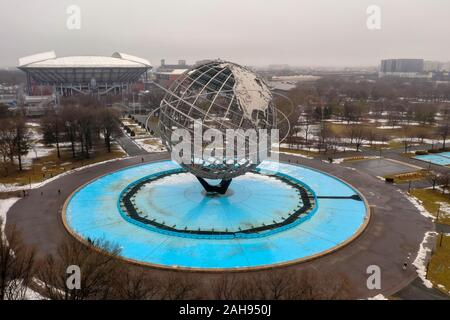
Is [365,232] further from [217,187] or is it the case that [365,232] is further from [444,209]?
[217,187]

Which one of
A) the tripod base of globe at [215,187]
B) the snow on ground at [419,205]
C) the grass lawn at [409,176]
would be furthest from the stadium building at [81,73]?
the snow on ground at [419,205]

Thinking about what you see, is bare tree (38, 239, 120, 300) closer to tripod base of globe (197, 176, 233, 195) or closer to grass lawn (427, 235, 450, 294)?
tripod base of globe (197, 176, 233, 195)

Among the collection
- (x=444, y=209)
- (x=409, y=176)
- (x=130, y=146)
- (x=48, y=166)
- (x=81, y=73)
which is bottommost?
(x=444, y=209)

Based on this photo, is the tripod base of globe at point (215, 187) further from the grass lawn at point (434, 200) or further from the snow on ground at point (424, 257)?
the grass lawn at point (434, 200)

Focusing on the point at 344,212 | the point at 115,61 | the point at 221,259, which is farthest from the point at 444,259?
the point at 115,61

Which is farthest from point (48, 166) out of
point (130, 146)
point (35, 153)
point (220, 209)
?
point (220, 209)

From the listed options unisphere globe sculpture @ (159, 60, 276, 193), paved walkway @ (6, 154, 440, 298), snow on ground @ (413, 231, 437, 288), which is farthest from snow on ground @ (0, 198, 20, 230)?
snow on ground @ (413, 231, 437, 288)
